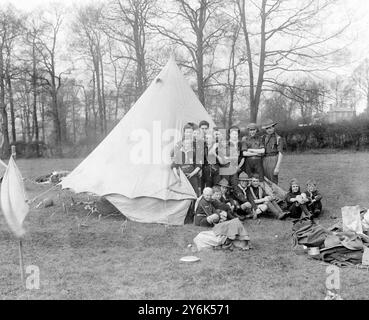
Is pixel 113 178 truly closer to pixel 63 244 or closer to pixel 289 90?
pixel 63 244

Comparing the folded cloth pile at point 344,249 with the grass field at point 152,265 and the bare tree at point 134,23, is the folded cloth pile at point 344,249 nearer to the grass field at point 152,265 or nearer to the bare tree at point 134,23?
the grass field at point 152,265

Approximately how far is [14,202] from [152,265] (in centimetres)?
170

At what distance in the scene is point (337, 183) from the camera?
11305mm

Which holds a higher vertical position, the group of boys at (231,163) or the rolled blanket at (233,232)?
the group of boys at (231,163)

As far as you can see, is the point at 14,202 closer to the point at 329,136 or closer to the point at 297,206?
Result: the point at 297,206

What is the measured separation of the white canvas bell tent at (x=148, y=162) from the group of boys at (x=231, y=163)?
1.00ft

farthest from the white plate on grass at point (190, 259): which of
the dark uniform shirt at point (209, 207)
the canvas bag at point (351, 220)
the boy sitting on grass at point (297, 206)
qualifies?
the boy sitting on grass at point (297, 206)

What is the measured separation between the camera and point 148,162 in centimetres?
778

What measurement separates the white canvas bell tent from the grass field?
41 cm

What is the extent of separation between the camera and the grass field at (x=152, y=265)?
4180mm

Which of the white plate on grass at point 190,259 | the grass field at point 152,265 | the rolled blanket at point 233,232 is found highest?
the rolled blanket at point 233,232

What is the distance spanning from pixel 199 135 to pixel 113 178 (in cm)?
164

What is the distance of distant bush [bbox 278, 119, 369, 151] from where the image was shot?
68.5ft
